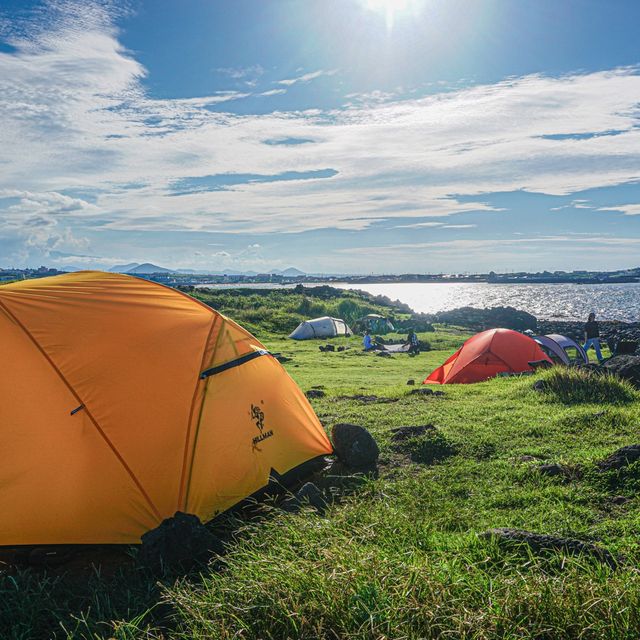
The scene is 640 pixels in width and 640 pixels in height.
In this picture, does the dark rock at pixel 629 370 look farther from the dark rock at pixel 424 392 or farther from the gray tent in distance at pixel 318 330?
the gray tent in distance at pixel 318 330

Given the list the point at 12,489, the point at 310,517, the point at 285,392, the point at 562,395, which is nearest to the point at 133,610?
the point at 310,517

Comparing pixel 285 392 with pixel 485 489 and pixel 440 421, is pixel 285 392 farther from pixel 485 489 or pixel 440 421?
pixel 440 421

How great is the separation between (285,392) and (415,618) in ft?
17.1

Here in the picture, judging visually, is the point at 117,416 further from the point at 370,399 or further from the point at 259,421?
the point at 370,399

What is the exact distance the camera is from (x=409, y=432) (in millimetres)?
10500

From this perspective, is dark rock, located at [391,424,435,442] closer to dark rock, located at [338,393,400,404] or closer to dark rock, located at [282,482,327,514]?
dark rock, located at [282,482,327,514]

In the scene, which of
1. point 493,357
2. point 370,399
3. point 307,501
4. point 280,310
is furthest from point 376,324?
point 307,501

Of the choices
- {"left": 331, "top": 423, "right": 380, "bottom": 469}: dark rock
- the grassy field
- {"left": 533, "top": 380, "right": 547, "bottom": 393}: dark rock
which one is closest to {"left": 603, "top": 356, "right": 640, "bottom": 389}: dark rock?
{"left": 533, "top": 380, "right": 547, "bottom": 393}: dark rock

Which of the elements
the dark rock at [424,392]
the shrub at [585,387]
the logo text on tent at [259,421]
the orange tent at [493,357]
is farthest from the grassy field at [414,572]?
the orange tent at [493,357]

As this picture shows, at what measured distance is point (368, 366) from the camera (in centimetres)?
3048

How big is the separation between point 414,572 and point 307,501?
8.64 feet

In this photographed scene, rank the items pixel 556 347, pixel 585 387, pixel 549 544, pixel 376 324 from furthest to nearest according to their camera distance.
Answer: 1. pixel 376 324
2. pixel 556 347
3. pixel 585 387
4. pixel 549 544

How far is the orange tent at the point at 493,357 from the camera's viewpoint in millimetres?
19438

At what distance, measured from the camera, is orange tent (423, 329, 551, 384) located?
19.4m
